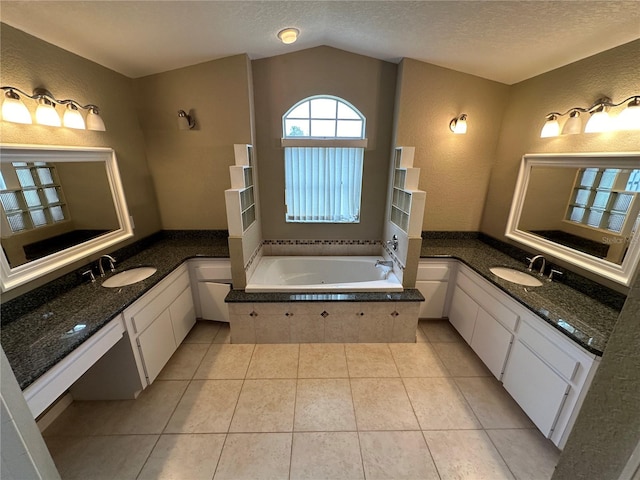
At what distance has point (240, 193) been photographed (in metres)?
2.25

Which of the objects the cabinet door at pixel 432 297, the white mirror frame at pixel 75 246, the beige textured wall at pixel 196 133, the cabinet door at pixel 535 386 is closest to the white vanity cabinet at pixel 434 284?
the cabinet door at pixel 432 297

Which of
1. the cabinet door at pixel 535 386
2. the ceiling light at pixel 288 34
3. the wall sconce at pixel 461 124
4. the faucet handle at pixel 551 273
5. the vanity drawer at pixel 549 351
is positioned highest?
the ceiling light at pixel 288 34

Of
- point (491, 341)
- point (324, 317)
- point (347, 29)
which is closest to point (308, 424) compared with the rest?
point (324, 317)

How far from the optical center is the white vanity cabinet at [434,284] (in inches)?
104

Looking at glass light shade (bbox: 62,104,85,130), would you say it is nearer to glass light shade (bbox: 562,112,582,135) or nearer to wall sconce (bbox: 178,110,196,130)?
wall sconce (bbox: 178,110,196,130)

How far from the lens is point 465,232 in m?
3.02

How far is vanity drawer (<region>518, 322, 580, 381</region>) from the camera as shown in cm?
144

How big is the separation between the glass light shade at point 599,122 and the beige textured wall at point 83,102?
11.6 feet

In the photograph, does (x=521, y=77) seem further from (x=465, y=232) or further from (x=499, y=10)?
(x=465, y=232)

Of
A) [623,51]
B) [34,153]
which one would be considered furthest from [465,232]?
[34,153]

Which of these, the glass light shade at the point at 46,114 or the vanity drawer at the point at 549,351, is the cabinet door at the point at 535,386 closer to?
the vanity drawer at the point at 549,351

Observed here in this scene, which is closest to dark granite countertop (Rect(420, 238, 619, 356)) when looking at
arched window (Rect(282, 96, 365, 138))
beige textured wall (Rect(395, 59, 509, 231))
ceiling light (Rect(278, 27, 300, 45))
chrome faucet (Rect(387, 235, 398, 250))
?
chrome faucet (Rect(387, 235, 398, 250))

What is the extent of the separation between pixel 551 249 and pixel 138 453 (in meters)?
3.27

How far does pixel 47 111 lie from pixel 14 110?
0.66ft
